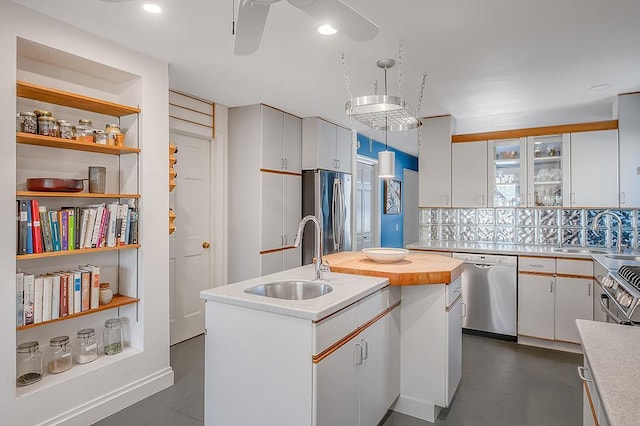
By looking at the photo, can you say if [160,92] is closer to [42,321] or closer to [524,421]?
[42,321]

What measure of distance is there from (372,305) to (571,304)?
251cm

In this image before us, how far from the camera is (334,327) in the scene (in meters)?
1.72

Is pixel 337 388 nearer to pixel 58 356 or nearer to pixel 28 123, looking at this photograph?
pixel 58 356

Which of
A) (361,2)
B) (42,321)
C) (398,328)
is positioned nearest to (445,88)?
(361,2)

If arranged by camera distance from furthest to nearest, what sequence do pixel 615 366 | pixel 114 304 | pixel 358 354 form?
pixel 114 304 < pixel 358 354 < pixel 615 366

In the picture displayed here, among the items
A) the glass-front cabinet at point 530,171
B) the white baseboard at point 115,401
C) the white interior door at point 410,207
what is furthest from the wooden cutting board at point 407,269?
the white interior door at point 410,207

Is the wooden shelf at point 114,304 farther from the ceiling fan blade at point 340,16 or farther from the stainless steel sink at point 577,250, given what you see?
the stainless steel sink at point 577,250

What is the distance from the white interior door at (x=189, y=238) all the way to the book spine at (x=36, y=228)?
4.70ft

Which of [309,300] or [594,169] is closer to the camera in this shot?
[309,300]

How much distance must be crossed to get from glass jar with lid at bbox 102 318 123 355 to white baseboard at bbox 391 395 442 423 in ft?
6.42

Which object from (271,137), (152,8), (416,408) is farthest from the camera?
(271,137)

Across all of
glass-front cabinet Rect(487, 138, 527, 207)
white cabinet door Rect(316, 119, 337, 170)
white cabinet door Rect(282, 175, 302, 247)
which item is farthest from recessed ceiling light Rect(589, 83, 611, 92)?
white cabinet door Rect(282, 175, 302, 247)

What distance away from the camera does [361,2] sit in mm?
2006

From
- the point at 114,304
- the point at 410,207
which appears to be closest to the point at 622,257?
the point at 114,304
